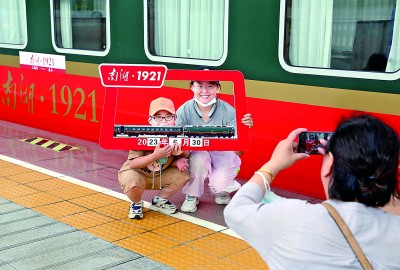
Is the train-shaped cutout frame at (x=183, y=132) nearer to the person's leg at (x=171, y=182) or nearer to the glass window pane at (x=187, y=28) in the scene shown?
the person's leg at (x=171, y=182)

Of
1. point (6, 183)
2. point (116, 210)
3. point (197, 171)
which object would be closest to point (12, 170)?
point (6, 183)

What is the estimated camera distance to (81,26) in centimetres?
683

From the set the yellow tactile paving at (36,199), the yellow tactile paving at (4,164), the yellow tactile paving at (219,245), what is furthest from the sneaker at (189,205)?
the yellow tactile paving at (4,164)

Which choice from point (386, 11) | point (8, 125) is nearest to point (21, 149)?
point (8, 125)

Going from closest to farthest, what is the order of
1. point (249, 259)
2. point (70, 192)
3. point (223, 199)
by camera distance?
1. point (249, 259)
2. point (223, 199)
3. point (70, 192)

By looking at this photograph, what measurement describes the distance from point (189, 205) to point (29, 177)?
1791 mm

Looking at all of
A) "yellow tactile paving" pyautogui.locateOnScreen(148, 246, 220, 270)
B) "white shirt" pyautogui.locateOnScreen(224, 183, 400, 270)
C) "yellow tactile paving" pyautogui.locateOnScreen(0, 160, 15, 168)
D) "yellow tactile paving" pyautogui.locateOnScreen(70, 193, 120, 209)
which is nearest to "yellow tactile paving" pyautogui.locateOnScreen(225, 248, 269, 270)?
"yellow tactile paving" pyautogui.locateOnScreen(148, 246, 220, 270)

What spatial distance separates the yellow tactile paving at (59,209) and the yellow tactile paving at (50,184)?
47 cm

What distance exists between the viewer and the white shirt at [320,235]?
1.52 metres

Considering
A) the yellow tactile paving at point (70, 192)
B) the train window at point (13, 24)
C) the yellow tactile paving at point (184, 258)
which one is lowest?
the yellow tactile paving at point (70, 192)

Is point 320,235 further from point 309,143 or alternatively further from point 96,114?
point 96,114

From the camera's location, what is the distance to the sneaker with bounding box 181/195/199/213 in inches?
174

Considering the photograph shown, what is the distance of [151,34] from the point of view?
594 cm

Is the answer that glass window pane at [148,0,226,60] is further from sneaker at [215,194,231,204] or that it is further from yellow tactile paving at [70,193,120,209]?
yellow tactile paving at [70,193,120,209]
